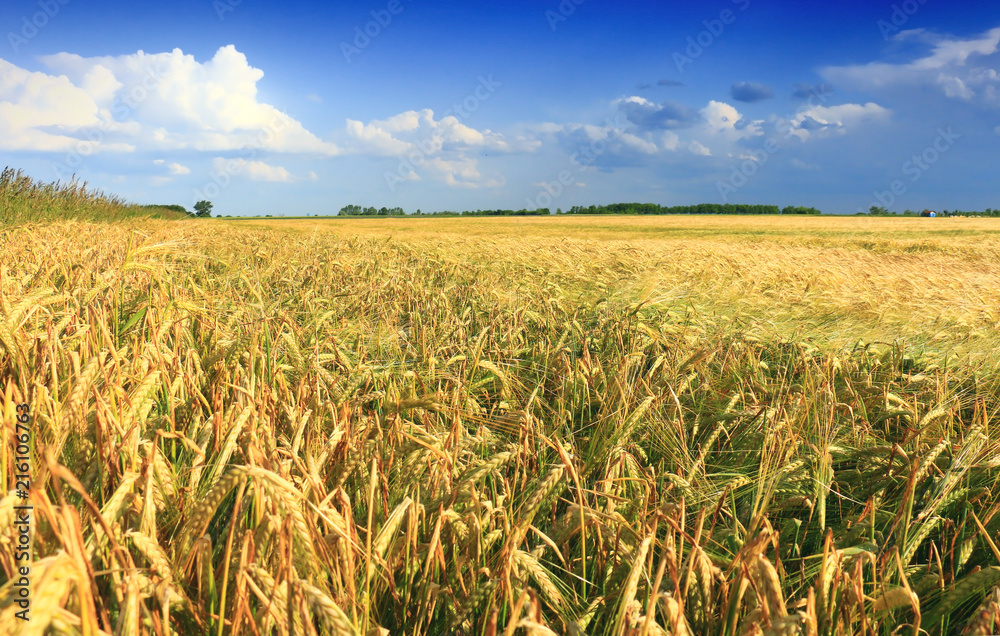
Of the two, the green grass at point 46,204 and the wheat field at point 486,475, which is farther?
the green grass at point 46,204

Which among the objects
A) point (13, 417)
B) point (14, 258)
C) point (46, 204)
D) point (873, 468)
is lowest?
point (873, 468)

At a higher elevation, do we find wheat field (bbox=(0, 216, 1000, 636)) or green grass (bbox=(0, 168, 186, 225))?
green grass (bbox=(0, 168, 186, 225))

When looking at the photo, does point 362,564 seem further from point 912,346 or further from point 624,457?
point 912,346

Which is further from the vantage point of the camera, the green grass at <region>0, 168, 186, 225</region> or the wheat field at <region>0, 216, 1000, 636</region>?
the green grass at <region>0, 168, 186, 225</region>

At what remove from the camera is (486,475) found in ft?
4.64

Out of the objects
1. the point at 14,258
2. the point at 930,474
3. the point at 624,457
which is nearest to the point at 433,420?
the point at 624,457

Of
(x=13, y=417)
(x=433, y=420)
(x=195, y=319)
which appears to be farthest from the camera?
(x=195, y=319)

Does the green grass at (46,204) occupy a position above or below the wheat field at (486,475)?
above

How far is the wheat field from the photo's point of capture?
0.84 meters

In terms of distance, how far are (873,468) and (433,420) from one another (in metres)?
1.42

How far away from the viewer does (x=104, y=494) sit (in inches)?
42.3

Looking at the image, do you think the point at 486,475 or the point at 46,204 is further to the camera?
the point at 46,204

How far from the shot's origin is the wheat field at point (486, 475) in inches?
33.2

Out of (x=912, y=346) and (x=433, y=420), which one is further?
(x=912, y=346)
